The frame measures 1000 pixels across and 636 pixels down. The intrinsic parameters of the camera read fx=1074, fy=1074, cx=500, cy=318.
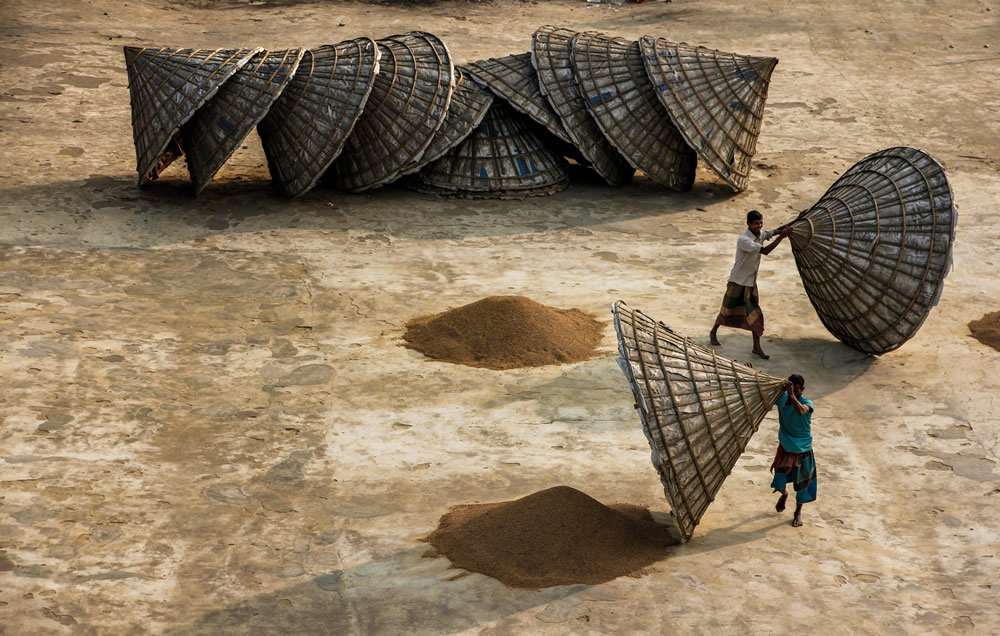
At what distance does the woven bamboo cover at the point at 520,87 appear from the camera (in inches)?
459

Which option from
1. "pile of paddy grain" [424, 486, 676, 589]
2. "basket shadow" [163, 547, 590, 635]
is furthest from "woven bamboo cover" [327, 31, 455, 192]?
"basket shadow" [163, 547, 590, 635]

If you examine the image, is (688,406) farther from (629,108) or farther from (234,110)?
(234,110)

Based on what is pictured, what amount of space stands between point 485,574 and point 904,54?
1329cm

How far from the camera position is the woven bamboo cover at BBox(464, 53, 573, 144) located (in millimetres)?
11664

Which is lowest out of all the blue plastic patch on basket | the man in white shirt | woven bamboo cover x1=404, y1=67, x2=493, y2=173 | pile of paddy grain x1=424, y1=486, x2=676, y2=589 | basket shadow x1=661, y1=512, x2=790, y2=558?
basket shadow x1=661, y1=512, x2=790, y2=558

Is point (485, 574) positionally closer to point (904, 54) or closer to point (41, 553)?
point (41, 553)

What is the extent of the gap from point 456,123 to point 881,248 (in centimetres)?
500

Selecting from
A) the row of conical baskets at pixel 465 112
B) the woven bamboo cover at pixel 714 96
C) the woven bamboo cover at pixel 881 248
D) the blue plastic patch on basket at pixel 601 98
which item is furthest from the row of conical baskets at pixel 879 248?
the blue plastic patch on basket at pixel 601 98

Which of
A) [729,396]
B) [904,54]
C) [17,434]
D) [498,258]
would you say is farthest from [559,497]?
[904,54]

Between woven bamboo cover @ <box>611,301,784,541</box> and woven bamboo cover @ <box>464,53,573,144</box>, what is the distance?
5.93m

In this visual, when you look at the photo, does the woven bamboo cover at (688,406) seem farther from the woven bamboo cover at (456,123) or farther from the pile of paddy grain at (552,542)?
the woven bamboo cover at (456,123)

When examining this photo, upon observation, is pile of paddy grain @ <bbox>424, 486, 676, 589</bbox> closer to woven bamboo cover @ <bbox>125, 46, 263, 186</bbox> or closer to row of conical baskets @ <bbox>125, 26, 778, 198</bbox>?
row of conical baskets @ <bbox>125, 26, 778, 198</bbox>

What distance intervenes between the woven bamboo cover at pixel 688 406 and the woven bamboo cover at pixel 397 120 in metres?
5.78

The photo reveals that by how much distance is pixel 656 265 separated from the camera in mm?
10312
